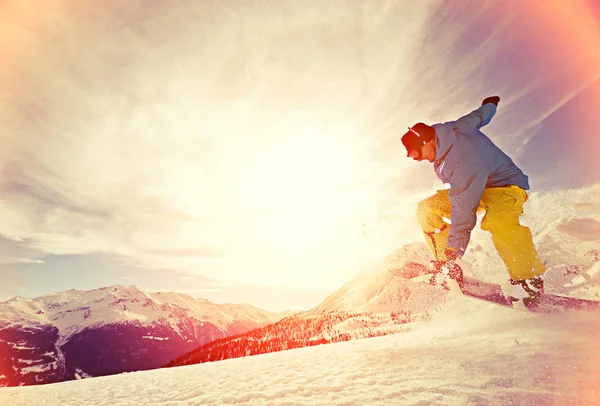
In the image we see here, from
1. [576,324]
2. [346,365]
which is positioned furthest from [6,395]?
[576,324]

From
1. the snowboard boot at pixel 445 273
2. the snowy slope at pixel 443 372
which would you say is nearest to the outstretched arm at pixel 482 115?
the snowboard boot at pixel 445 273

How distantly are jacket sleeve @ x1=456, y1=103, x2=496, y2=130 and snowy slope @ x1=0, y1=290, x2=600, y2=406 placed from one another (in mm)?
3493

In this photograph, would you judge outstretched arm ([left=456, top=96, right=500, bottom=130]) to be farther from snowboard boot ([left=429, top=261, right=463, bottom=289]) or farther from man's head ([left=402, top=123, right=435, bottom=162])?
snowboard boot ([left=429, top=261, right=463, bottom=289])

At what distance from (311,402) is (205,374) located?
4.44 meters

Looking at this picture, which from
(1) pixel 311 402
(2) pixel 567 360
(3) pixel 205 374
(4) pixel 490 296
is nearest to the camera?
(2) pixel 567 360

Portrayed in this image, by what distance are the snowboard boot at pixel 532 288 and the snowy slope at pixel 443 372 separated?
276 millimetres

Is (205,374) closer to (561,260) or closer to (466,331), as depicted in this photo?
(466,331)

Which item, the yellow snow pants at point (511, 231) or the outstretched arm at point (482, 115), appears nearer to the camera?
the yellow snow pants at point (511, 231)

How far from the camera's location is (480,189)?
222 inches

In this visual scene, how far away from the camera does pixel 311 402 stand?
4.36 m

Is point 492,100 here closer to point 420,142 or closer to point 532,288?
point 420,142

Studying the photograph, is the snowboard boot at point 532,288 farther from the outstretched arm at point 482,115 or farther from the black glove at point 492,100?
the black glove at point 492,100

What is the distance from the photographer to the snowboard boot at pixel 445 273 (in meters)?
6.36

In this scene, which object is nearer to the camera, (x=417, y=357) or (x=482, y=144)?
(x=417, y=357)
